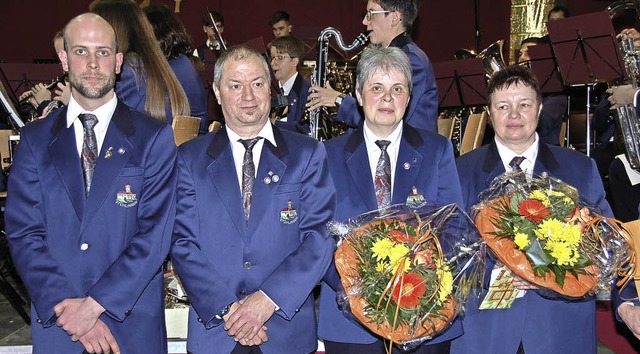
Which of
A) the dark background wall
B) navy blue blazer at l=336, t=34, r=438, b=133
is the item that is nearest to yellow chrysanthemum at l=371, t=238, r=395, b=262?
navy blue blazer at l=336, t=34, r=438, b=133

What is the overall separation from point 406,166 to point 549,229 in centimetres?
64

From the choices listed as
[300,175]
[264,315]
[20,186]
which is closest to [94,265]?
[20,186]

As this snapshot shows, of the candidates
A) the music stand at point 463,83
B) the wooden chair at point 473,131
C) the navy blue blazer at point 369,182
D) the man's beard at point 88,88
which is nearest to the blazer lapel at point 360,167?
the navy blue blazer at point 369,182

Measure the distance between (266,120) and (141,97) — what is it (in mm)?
1052

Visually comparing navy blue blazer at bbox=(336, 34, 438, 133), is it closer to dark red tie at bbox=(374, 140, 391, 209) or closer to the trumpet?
dark red tie at bbox=(374, 140, 391, 209)

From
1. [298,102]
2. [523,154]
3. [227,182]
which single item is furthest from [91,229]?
[298,102]

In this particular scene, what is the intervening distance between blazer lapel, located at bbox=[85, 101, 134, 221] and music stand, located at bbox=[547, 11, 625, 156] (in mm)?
3973

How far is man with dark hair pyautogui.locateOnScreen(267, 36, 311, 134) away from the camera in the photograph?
6660mm

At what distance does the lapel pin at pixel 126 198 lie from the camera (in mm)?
2963

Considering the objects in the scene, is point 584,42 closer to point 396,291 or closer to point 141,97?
point 141,97

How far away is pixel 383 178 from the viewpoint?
124 inches

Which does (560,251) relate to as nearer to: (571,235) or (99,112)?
(571,235)

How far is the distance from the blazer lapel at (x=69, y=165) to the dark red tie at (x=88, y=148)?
32 millimetres

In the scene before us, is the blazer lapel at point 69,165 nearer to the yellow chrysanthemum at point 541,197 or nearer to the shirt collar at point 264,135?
the shirt collar at point 264,135
